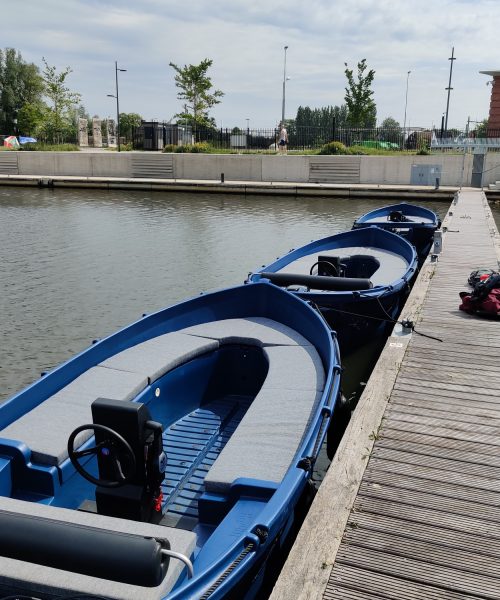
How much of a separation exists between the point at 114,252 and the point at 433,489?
1441 centimetres

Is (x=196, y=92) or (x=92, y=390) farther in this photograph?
(x=196, y=92)

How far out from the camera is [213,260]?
16.8 meters

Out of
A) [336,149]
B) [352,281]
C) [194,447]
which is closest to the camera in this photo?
[194,447]

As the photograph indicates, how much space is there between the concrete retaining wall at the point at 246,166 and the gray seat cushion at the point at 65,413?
29.9m

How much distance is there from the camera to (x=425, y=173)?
32.4 meters

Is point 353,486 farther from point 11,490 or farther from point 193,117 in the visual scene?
point 193,117

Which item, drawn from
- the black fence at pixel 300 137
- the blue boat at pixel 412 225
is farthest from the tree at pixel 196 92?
the blue boat at pixel 412 225

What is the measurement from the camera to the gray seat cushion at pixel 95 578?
3.03m

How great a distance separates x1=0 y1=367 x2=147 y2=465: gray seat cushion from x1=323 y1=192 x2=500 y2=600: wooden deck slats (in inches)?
90.6

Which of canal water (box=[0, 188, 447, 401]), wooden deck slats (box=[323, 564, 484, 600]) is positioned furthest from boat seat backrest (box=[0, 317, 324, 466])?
canal water (box=[0, 188, 447, 401])

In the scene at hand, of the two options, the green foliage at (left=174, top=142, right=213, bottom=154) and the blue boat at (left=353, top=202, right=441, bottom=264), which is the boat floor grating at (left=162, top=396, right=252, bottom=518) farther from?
the green foliage at (left=174, top=142, right=213, bottom=154)

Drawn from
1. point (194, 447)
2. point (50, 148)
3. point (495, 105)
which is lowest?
point (194, 447)

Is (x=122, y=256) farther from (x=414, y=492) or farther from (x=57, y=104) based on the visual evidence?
(x=57, y=104)

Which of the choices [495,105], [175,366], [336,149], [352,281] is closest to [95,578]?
[175,366]
